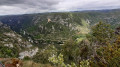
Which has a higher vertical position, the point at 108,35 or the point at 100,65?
the point at 108,35

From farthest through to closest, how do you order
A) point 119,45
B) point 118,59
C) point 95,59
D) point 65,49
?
point 65,49 → point 95,59 → point 119,45 → point 118,59

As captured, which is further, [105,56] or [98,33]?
[98,33]

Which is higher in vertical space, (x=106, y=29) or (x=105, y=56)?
(x=106, y=29)

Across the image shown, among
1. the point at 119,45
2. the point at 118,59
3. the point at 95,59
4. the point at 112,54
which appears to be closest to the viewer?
the point at 118,59

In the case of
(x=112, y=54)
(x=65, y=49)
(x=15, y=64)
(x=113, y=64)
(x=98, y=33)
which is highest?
(x=98, y=33)

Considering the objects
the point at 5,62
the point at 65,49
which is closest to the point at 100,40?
the point at 5,62

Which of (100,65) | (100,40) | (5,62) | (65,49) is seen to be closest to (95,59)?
(100,65)

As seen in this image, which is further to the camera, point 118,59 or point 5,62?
point 5,62

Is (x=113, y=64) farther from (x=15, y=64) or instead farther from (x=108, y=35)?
(x=15, y=64)

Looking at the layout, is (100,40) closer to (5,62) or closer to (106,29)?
(106,29)
